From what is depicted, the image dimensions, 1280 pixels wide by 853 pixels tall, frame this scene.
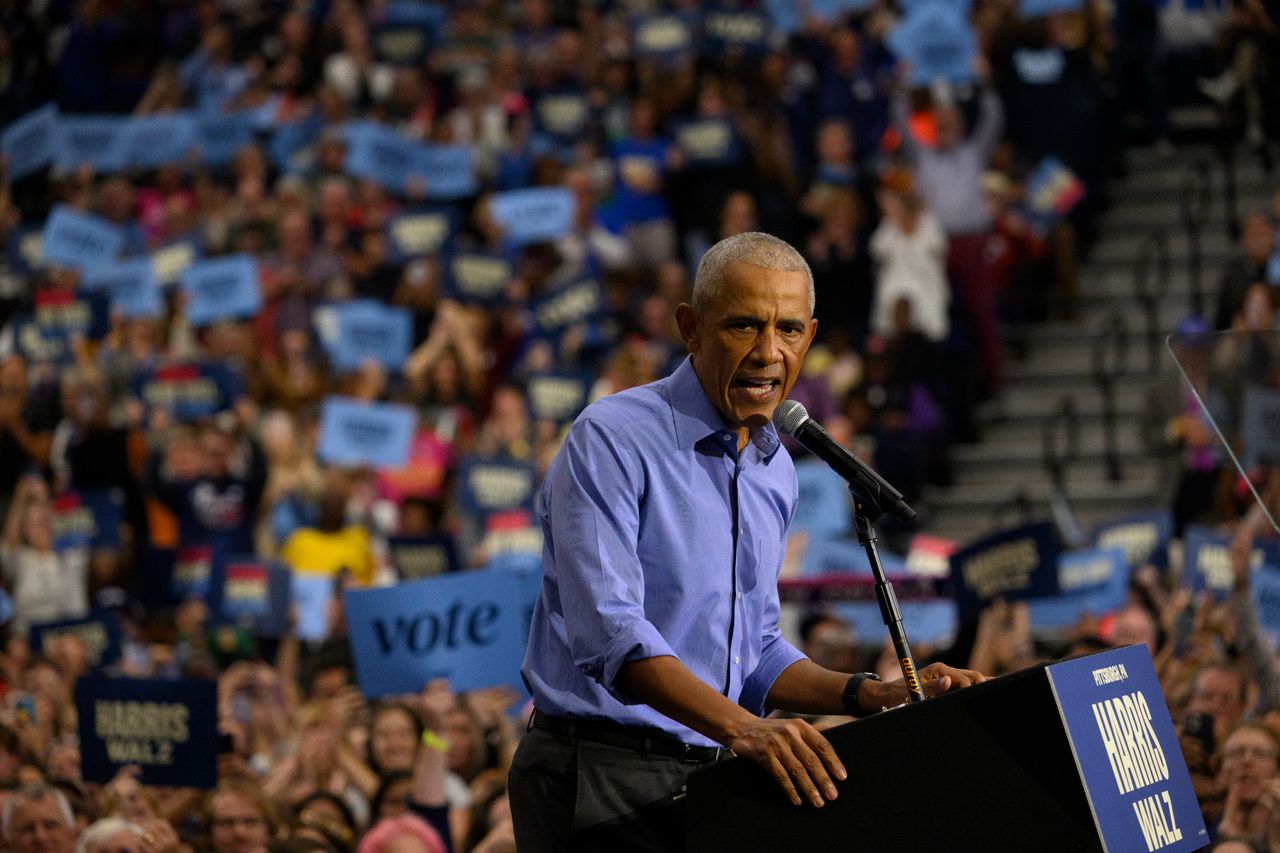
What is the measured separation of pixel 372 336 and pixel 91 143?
4497mm

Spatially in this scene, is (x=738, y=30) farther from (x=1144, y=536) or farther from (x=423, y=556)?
(x=1144, y=536)

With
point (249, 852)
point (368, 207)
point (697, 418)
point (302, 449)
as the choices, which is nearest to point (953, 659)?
point (249, 852)

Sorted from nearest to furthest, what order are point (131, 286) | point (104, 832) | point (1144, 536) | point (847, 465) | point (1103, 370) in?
point (847, 465)
point (104, 832)
point (1144, 536)
point (1103, 370)
point (131, 286)

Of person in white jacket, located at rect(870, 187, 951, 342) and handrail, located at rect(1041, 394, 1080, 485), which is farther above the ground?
person in white jacket, located at rect(870, 187, 951, 342)

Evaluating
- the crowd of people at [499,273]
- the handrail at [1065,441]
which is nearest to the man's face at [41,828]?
the crowd of people at [499,273]

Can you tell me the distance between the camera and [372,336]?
13.6 meters

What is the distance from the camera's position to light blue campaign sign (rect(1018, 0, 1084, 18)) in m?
12.7

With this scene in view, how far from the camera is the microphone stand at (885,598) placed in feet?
9.84

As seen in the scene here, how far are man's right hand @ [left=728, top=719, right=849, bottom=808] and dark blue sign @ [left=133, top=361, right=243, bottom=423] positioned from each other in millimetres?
11109

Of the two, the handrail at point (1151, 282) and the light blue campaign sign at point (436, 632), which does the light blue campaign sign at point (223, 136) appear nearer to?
the handrail at point (1151, 282)

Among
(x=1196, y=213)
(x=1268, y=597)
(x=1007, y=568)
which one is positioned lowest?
(x=1007, y=568)

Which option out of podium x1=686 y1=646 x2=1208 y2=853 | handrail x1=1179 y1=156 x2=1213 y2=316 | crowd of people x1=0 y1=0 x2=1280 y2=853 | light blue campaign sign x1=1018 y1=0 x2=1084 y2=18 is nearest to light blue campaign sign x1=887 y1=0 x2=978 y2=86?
crowd of people x1=0 y1=0 x2=1280 y2=853

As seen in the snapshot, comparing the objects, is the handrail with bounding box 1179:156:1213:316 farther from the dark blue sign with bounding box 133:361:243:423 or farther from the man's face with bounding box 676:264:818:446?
the man's face with bounding box 676:264:818:446

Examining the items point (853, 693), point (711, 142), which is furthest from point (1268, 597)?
point (711, 142)
